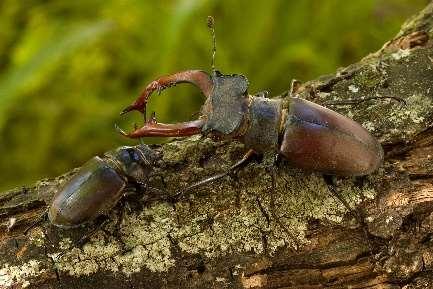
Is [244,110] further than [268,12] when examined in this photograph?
No

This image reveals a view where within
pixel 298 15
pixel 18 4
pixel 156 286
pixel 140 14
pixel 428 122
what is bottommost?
pixel 156 286

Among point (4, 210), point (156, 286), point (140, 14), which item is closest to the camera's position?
point (156, 286)

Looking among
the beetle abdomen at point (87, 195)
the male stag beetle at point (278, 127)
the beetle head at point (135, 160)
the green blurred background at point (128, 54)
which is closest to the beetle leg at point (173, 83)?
the male stag beetle at point (278, 127)

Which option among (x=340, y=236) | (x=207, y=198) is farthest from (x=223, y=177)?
(x=340, y=236)

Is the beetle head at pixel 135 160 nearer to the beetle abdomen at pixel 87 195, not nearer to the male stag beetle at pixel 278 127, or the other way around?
the beetle abdomen at pixel 87 195

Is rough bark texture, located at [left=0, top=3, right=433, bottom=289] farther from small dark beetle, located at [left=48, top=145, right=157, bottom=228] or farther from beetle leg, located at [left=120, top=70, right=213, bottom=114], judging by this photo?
beetle leg, located at [left=120, top=70, right=213, bottom=114]

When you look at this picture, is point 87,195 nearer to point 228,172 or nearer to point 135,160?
point 135,160

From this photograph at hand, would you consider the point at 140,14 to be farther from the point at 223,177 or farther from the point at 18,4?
the point at 223,177
